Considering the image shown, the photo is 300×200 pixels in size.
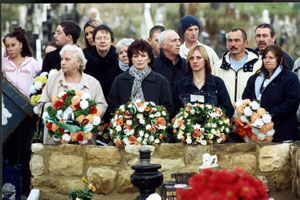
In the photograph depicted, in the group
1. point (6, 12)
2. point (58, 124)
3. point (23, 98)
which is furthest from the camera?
point (6, 12)

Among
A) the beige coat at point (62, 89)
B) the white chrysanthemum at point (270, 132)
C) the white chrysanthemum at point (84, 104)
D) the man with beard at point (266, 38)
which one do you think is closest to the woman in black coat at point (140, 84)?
the beige coat at point (62, 89)

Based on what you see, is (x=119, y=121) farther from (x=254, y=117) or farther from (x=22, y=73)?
(x=22, y=73)

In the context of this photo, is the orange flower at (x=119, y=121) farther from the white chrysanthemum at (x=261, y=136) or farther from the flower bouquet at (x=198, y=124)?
the white chrysanthemum at (x=261, y=136)

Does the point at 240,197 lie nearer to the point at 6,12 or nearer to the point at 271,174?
the point at 271,174

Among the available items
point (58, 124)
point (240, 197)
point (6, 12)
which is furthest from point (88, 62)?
point (6, 12)

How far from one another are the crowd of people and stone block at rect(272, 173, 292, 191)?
0.42 metres

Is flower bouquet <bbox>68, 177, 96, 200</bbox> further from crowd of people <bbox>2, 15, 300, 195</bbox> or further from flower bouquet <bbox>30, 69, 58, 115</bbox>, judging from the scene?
flower bouquet <bbox>30, 69, 58, 115</bbox>

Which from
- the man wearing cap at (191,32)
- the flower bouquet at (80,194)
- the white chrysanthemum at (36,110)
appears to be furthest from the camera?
the man wearing cap at (191,32)

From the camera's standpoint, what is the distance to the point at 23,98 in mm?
9891

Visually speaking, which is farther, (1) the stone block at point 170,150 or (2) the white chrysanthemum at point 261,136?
(2) the white chrysanthemum at point 261,136

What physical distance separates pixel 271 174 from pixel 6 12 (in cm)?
1404

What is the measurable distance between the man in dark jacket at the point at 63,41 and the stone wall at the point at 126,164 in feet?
3.73

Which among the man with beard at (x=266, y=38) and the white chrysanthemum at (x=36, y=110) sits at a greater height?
the man with beard at (x=266, y=38)

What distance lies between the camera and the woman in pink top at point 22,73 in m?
10.1
